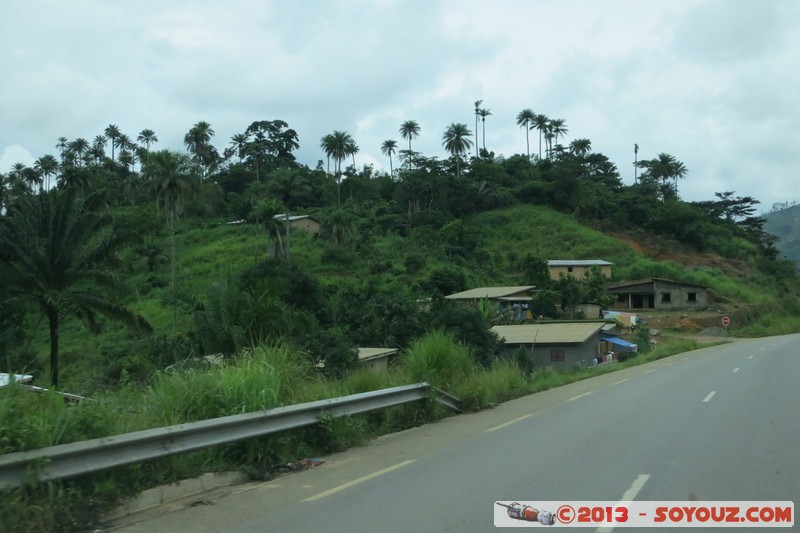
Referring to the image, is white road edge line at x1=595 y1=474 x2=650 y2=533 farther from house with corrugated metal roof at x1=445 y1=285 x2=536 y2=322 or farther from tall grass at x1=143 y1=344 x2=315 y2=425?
house with corrugated metal roof at x1=445 y1=285 x2=536 y2=322

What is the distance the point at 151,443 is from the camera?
23.7ft

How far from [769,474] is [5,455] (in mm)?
7886

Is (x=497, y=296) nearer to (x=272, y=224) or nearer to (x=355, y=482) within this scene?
(x=272, y=224)

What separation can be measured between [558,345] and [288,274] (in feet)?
57.6

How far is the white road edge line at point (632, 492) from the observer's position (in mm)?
6355

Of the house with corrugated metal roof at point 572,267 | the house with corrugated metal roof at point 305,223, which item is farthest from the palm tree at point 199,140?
the house with corrugated metal roof at point 572,267

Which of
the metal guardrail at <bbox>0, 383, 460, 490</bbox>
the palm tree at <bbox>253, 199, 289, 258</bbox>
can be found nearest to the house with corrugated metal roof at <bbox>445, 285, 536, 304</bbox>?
the palm tree at <bbox>253, 199, 289, 258</bbox>

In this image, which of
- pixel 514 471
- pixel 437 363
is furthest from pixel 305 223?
pixel 514 471

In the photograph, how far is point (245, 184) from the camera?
110438 mm

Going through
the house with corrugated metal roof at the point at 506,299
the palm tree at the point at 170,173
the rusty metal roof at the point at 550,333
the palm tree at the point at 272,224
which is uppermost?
the palm tree at the point at 170,173

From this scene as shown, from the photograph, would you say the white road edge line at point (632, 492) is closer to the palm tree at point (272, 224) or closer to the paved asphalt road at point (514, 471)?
the paved asphalt road at point (514, 471)

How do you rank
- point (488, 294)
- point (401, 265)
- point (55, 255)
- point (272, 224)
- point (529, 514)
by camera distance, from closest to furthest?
point (529, 514) < point (55, 255) < point (488, 294) < point (272, 224) < point (401, 265)

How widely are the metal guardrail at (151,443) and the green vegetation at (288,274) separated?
0.22 metres

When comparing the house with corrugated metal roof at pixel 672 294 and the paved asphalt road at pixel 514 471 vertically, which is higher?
the paved asphalt road at pixel 514 471
